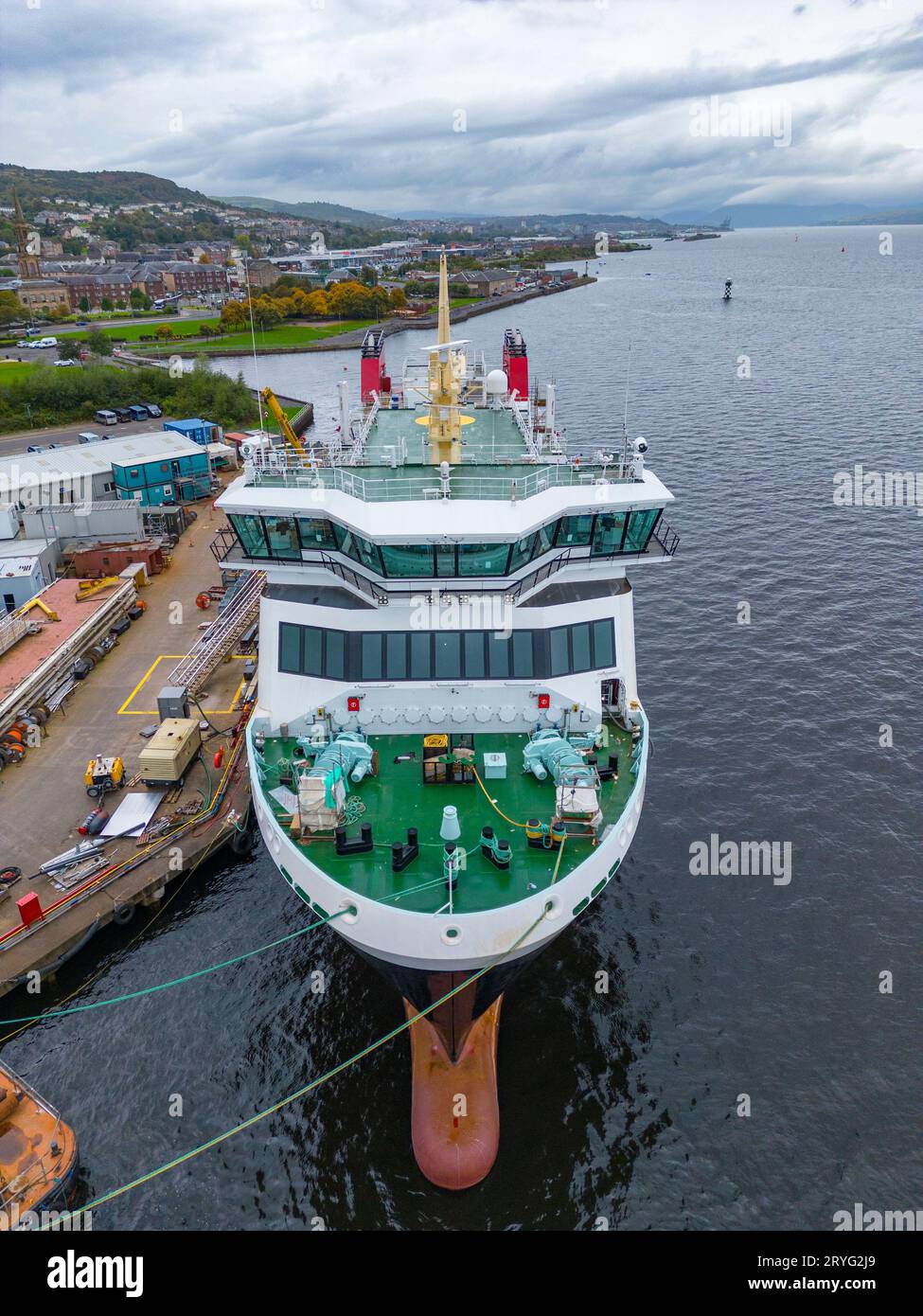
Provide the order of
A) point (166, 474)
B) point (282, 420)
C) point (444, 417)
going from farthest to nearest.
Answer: point (166, 474), point (282, 420), point (444, 417)

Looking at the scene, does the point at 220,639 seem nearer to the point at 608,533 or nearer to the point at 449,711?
the point at 449,711

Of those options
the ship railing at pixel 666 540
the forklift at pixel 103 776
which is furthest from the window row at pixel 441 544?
the forklift at pixel 103 776

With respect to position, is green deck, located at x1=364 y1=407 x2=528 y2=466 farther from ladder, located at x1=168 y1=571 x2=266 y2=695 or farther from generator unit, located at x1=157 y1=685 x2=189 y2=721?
generator unit, located at x1=157 y1=685 x2=189 y2=721

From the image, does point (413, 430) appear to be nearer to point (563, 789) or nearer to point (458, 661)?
point (458, 661)

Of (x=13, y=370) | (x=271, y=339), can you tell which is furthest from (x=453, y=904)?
(x=271, y=339)

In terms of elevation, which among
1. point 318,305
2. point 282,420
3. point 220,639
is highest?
point 318,305

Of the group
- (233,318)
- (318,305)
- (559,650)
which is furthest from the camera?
(318,305)

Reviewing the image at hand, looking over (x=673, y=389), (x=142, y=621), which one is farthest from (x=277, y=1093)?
(x=673, y=389)
